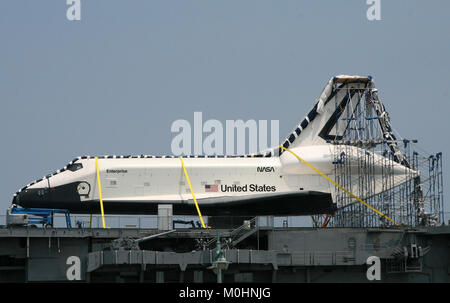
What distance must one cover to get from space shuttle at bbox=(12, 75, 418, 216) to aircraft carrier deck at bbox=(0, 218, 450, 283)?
23.9 feet

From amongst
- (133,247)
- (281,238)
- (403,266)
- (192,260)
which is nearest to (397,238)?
(403,266)

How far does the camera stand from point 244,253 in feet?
164

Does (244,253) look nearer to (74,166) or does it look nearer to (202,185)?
(202,185)

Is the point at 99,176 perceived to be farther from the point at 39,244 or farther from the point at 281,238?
the point at 281,238

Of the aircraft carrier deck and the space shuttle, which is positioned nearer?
the aircraft carrier deck

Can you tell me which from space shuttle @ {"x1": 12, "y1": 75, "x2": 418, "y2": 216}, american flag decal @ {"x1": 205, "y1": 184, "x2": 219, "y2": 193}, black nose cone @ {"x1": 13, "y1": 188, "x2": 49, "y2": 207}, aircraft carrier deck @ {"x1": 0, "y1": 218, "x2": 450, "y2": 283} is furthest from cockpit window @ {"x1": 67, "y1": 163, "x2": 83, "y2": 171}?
aircraft carrier deck @ {"x1": 0, "y1": 218, "x2": 450, "y2": 283}

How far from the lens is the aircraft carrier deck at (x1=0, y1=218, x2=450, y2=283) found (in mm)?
51000

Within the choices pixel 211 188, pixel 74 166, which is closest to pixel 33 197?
pixel 74 166

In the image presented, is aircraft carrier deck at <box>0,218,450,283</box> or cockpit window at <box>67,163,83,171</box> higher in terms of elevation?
cockpit window at <box>67,163,83,171</box>

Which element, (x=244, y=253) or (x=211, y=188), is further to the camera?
(x=211, y=188)

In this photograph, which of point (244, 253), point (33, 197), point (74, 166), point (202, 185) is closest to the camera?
point (244, 253)

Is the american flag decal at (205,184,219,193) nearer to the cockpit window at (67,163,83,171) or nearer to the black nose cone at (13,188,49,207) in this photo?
the cockpit window at (67,163,83,171)

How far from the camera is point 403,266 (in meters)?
52.5

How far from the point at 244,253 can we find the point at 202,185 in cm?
1198
